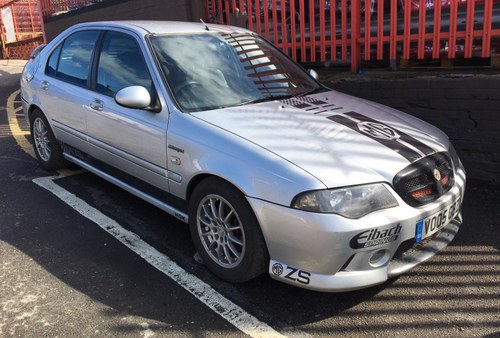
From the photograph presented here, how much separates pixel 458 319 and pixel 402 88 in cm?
304

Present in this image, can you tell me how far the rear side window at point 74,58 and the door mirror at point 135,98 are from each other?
3.72 ft

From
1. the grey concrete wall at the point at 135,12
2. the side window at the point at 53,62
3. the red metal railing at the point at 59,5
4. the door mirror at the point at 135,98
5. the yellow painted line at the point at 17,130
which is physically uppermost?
the red metal railing at the point at 59,5

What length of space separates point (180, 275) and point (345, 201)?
1330 mm

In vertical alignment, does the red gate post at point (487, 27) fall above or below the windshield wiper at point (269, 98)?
above

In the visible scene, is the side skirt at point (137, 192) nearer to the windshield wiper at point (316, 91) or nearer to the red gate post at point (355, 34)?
the windshield wiper at point (316, 91)

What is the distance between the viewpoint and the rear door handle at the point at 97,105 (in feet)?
13.3

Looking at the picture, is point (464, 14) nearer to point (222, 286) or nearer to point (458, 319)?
point (458, 319)

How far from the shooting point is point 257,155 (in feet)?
9.27

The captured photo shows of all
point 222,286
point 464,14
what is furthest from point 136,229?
point 464,14

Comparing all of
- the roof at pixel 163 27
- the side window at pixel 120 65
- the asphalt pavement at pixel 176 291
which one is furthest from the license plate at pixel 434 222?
the roof at pixel 163 27

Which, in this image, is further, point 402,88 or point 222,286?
point 402,88

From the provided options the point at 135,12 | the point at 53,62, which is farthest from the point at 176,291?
the point at 135,12

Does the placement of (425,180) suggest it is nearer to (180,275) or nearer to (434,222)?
(434,222)

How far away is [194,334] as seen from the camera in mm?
Answer: 2691
